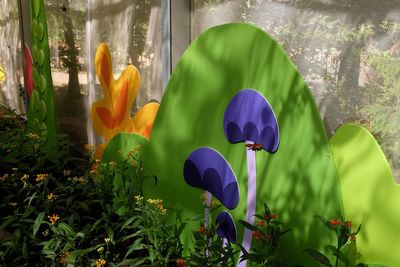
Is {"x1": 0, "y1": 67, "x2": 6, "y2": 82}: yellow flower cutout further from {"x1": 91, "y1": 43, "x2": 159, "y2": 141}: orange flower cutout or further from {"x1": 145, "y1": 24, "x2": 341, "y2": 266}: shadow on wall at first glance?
{"x1": 145, "y1": 24, "x2": 341, "y2": 266}: shadow on wall

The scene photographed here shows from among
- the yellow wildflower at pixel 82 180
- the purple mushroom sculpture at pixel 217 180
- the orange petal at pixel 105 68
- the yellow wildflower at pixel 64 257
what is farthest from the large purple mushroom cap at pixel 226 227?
the orange petal at pixel 105 68

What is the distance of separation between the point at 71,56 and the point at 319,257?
345 centimetres

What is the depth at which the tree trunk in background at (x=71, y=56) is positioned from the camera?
454 cm

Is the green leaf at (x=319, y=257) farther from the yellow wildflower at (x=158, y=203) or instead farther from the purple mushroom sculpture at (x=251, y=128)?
the yellow wildflower at (x=158, y=203)

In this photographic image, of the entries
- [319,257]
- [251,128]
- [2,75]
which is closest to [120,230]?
[251,128]

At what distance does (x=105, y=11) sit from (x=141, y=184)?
1442 millimetres

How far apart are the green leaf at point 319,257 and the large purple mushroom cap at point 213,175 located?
574 millimetres

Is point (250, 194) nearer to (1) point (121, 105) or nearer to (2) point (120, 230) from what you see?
(2) point (120, 230)

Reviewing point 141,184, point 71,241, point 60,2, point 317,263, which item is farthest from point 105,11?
point 317,263

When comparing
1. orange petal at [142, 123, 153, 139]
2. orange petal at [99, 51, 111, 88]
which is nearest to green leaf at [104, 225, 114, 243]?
orange petal at [142, 123, 153, 139]

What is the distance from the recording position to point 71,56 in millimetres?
4645

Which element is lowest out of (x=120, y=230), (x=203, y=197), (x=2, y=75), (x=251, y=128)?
(x=2, y=75)

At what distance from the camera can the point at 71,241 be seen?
8.15 feet

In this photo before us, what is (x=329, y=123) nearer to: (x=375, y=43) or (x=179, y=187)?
(x=375, y=43)
